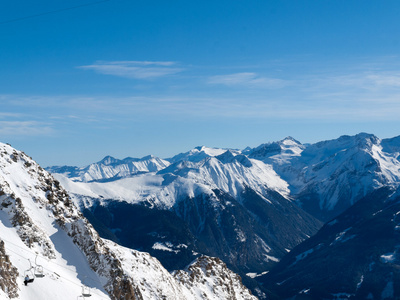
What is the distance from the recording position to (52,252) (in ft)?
347

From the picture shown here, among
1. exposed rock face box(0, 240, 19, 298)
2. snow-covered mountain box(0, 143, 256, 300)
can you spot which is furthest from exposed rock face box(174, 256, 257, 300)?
exposed rock face box(0, 240, 19, 298)

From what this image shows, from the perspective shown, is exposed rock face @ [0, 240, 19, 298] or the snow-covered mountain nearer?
exposed rock face @ [0, 240, 19, 298]

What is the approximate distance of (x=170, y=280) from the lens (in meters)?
152

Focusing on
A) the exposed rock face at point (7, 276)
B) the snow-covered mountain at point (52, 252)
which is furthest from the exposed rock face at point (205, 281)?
the exposed rock face at point (7, 276)

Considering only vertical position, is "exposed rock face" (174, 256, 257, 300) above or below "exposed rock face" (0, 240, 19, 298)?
below

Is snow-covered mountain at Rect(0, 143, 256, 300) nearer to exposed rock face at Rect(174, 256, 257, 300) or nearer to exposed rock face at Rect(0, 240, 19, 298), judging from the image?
exposed rock face at Rect(0, 240, 19, 298)

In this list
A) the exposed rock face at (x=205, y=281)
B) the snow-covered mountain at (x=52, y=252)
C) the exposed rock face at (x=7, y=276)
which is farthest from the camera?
the exposed rock face at (x=205, y=281)

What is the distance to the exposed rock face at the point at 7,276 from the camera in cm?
8281

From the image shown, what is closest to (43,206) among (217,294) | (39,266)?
(39,266)

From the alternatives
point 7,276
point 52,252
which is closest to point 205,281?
point 52,252

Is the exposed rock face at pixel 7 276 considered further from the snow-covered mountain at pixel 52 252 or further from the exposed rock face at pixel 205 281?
the exposed rock face at pixel 205 281

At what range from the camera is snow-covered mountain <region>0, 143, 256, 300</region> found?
9212 cm

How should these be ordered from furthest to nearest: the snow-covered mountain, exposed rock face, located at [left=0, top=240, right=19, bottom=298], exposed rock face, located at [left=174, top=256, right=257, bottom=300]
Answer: exposed rock face, located at [left=174, top=256, right=257, bottom=300]
the snow-covered mountain
exposed rock face, located at [left=0, top=240, right=19, bottom=298]

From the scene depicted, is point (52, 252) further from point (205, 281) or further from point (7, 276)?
point (205, 281)
